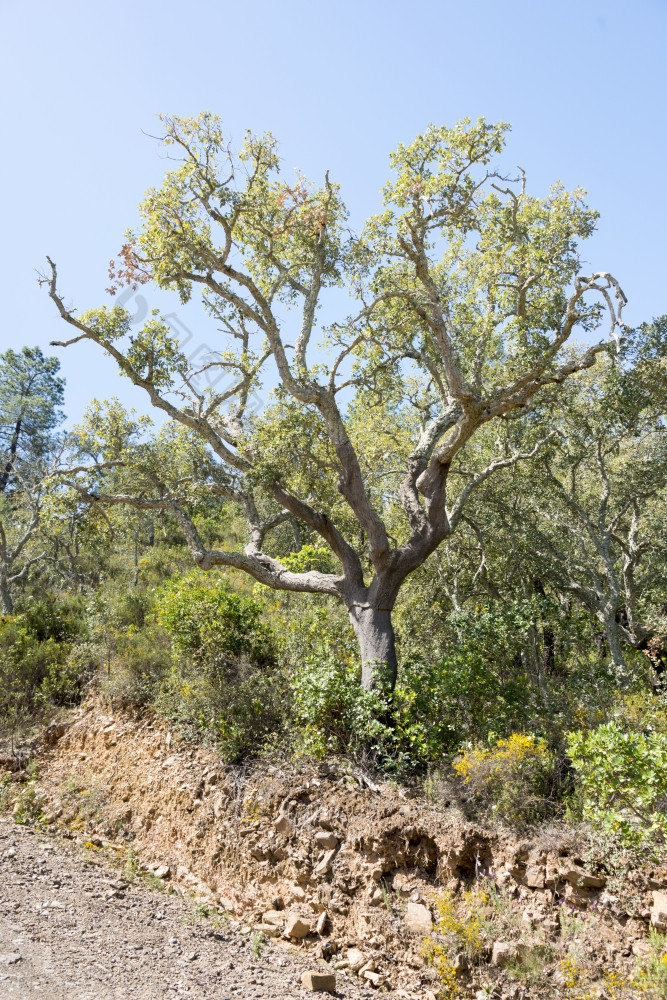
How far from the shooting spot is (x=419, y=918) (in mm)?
6242

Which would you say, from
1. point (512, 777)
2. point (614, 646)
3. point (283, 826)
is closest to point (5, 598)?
point (283, 826)

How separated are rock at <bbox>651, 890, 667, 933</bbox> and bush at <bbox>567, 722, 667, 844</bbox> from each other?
43 centimetres

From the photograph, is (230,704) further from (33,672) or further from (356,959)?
(33,672)

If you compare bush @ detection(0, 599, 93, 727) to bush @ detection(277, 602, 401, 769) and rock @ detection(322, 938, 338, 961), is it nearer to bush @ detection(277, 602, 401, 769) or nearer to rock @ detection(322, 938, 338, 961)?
bush @ detection(277, 602, 401, 769)

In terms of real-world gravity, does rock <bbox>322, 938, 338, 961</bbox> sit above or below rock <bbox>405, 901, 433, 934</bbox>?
below

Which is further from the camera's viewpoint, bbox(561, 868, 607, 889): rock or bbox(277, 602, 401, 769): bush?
bbox(277, 602, 401, 769): bush

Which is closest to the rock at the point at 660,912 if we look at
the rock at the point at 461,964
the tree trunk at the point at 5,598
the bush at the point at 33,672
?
the rock at the point at 461,964

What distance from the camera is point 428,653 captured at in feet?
34.3

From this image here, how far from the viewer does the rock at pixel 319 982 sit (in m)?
5.84

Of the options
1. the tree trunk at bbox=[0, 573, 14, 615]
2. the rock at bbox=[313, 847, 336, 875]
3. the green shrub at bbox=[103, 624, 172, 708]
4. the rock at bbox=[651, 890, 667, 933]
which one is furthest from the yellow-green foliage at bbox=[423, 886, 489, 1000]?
the tree trunk at bbox=[0, 573, 14, 615]

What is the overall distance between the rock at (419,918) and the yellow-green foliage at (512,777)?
44.2 inches

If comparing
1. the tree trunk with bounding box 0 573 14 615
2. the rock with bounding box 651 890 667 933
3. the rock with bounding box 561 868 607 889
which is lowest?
the rock with bounding box 651 890 667 933

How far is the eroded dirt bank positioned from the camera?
5645 mm

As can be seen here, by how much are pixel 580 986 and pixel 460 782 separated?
1.97m
